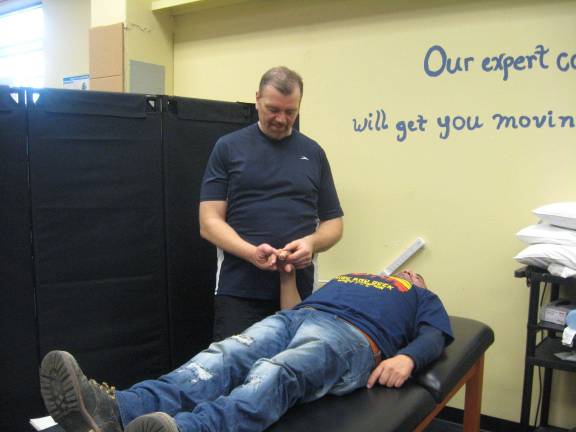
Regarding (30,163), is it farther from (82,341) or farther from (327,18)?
(327,18)

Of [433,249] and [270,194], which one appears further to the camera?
[433,249]

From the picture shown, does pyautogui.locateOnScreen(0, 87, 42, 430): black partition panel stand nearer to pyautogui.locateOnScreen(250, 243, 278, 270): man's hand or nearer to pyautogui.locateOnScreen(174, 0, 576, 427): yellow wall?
pyautogui.locateOnScreen(250, 243, 278, 270): man's hand

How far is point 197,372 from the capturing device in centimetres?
127

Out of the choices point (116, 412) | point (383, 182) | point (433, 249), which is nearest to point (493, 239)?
point (433, 249)

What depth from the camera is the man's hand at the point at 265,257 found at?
1549 mm

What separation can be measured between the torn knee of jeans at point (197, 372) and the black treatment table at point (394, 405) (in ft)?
0.69

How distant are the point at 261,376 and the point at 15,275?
1.10 meters

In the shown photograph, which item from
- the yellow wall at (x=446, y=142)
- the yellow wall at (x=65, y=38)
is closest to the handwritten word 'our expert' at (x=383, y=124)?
the yellow wall at (x=446, y=142)

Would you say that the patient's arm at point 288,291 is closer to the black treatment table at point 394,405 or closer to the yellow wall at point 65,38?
the black treatment table at point 394,405

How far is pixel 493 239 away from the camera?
209 centimetres

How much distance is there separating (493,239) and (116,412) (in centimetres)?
156

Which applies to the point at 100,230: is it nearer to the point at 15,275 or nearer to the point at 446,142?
the point at 15,275

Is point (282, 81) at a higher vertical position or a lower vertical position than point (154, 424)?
higher

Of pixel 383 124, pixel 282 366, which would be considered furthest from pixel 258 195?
pixel 383 124
